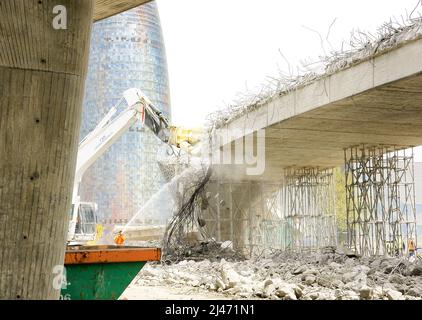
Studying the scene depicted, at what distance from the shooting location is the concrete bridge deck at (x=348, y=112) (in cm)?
1322

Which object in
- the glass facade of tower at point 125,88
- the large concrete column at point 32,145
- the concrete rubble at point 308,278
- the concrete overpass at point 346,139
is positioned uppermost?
the glass facade of tower at point 125,88

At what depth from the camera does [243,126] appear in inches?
779

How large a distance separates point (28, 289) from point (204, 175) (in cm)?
2026

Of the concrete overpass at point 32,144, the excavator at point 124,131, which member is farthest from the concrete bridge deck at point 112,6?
the excavator at point 124,131

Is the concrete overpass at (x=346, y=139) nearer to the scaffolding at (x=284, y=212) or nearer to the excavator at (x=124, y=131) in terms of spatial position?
the scaffolding at (x=284, y=212)

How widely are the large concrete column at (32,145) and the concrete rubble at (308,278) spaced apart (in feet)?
26.7

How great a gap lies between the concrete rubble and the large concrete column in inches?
321

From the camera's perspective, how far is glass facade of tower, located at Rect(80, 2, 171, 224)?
85.6 metres

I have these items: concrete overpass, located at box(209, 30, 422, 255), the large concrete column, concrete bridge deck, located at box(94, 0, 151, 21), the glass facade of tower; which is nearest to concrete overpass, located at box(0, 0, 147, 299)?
the large concrete column

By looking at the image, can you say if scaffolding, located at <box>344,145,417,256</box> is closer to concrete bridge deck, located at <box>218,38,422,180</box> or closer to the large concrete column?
concrete bridge deck, located at <box>218,38,422,180</box>

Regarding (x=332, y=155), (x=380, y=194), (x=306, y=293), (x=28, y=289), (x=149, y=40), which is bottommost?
(x=306, y=293)

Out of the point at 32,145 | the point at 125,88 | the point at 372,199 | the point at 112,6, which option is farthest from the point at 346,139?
the point at 125,88
